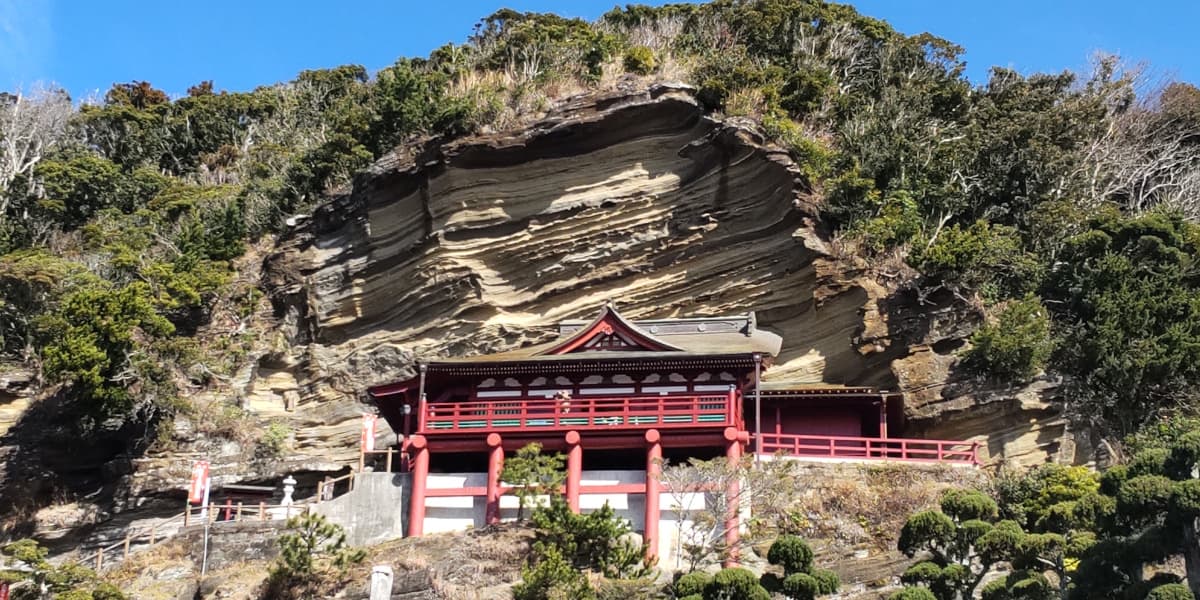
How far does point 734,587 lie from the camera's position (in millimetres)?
22406

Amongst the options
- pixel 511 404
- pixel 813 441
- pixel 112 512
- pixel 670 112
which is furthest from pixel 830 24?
pixel 112 512

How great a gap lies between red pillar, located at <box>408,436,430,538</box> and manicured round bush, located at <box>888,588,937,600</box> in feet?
38.7

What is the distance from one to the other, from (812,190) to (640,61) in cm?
905

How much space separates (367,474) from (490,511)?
10.8 ft

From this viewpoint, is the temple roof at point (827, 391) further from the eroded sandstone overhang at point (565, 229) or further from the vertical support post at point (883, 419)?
the eroded sandstone overhang at point (565, 229)

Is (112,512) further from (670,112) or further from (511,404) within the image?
(670,112)

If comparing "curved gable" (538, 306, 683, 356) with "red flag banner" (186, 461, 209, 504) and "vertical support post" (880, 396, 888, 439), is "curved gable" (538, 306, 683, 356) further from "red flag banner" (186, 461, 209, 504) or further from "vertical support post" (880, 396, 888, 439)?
"red flag banner" (186, 461, 209, 504)

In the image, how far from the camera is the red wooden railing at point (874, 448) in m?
30.2

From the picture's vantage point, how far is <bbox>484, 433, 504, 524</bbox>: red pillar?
28766 mm

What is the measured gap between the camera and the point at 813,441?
3294 centimetres

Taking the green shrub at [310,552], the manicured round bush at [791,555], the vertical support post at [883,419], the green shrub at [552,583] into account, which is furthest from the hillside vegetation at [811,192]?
the green shrub at [552,583]

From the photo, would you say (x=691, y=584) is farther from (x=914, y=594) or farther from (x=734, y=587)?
(x=914, y=594)

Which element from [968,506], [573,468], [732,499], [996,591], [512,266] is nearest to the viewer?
[996,591]

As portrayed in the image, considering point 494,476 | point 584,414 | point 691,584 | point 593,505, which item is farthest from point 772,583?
point 494,476
